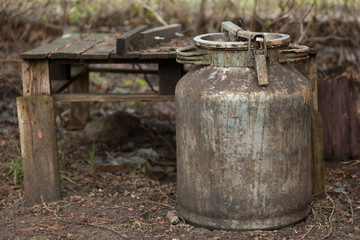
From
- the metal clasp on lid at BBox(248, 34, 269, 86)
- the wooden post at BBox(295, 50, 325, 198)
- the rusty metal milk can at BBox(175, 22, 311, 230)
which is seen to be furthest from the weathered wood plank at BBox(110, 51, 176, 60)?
the wooden post at BBox(295, 50, 325, 198)

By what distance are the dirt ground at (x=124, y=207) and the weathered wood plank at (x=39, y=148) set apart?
0.12 metres

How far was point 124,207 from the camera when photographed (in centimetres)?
422

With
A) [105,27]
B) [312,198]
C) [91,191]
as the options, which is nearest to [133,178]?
→ [91,191]

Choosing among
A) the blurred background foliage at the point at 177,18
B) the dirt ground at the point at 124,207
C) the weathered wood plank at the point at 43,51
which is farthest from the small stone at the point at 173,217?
the blurred background foliage at the point at 177,18

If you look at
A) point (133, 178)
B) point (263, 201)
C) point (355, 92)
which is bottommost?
point (133, 178)

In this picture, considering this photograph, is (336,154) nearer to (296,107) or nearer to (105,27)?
(296,107)

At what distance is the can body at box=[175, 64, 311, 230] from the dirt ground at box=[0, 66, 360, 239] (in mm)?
170

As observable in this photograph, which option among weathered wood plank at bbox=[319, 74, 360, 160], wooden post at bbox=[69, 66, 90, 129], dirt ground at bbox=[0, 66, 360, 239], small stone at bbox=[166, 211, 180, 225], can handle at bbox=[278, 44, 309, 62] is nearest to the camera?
can handle at bbox=[278, 44, 309, 62]

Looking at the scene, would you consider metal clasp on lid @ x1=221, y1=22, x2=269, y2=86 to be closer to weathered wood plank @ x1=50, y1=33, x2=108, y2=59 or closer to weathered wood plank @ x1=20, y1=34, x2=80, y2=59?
weathered wood plank @ x1=50, y1=33, x2=108, y2=59

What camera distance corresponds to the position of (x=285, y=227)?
3707 millimetres

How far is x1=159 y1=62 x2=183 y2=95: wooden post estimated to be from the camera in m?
4.29

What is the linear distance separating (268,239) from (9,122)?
4.05 m

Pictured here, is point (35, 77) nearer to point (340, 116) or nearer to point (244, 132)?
point (244, 132)

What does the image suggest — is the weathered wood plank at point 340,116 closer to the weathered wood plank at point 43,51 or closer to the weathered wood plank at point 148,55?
the weathered wood plank at point 148,55
